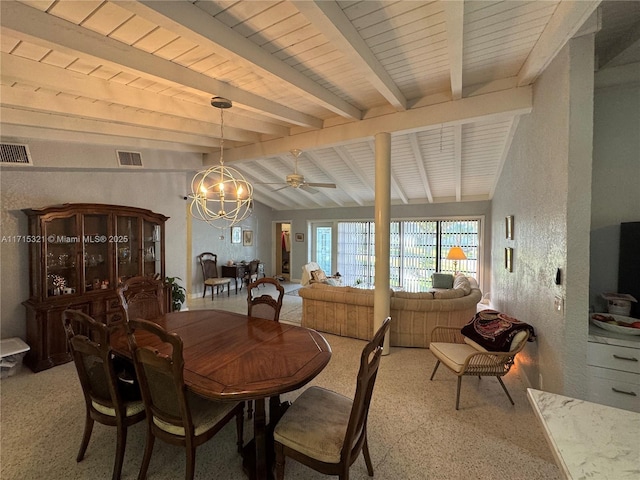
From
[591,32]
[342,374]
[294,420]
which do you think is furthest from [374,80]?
[342,374]

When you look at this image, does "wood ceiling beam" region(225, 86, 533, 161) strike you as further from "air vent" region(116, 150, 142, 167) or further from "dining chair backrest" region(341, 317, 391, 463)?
"dining chair backrest" region(341, 317, 391, 463)

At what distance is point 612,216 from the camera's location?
8.64ft

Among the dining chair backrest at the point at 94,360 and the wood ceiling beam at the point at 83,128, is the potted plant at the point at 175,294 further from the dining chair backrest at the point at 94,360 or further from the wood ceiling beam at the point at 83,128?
the dining chair backrest at the point at 94,360

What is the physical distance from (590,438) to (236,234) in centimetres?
779

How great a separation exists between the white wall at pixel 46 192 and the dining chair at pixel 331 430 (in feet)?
12.6

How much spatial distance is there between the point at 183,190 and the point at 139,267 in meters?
1.75

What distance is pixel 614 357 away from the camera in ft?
6.88

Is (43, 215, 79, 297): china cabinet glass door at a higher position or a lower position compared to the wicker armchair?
higher

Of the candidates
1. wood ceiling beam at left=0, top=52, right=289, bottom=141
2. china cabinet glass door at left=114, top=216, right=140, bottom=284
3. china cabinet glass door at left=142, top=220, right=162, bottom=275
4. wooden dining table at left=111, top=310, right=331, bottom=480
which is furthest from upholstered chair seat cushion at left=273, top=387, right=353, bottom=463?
china cabinet glass door at left=142, top=220, right=162, bottom=275

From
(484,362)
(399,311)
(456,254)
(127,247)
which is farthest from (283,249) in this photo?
(484,362)

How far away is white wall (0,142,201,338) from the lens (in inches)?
133

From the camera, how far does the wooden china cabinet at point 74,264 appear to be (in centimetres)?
329

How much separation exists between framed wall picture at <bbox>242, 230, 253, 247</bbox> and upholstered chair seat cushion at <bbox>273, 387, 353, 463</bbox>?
22.4ft

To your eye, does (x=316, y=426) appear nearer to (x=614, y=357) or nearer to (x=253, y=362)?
(x=253, y=362)
